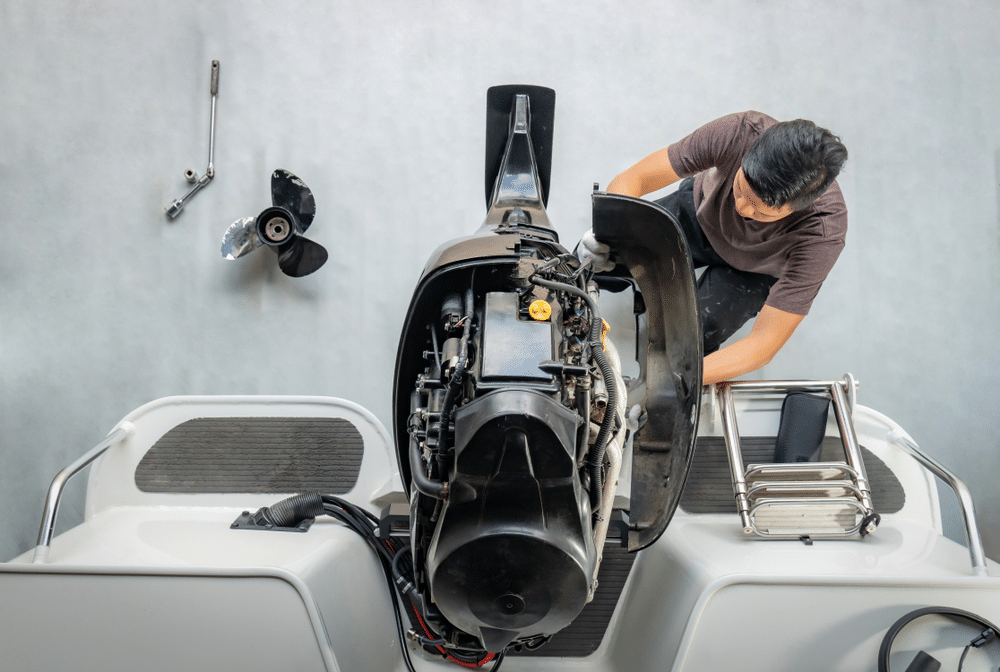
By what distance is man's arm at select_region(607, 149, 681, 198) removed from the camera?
174 cm

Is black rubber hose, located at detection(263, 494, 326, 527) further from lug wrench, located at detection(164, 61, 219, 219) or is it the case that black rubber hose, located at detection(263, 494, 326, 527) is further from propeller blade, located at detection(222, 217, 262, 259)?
lug wrench, located at detection(164, 61, 219, 219)

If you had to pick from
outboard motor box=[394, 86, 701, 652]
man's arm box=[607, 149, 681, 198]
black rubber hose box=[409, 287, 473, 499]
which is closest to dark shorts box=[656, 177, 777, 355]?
man's arm box=[607, 149, 681, 198]

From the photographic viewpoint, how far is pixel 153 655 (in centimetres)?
116

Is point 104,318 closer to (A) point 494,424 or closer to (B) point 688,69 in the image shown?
(A) point 494,424

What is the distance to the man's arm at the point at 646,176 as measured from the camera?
174cm

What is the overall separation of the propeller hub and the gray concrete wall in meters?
0.17

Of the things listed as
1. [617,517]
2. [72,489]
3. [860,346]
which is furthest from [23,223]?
[860,346]

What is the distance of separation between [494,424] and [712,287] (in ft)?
4.04

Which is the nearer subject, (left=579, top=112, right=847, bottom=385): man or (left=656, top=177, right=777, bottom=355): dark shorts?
(left=579, top=112, right=847, bottom=385): man

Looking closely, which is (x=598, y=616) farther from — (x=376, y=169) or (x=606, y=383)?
(x=376, y=169)

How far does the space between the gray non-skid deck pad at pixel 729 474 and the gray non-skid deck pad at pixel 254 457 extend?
1021mm

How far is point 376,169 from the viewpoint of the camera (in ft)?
7.43

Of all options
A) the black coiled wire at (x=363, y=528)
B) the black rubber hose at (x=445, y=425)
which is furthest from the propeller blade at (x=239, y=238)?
the black rubber hose at (x=445, y=425)

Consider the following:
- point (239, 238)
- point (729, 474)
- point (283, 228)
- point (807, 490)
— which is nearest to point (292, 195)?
point (283, 228)
